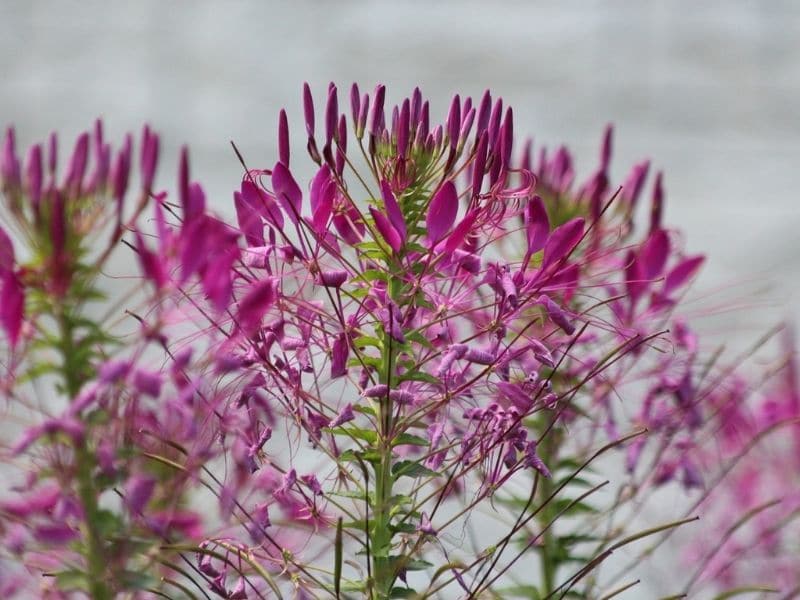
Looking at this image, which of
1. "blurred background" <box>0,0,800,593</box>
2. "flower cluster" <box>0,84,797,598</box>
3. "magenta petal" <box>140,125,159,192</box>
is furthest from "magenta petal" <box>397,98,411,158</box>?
"blurred background" <box>0,0,800,593</box>


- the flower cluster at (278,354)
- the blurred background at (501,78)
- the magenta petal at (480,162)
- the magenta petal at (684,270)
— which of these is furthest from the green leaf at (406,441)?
the blurred background at (501,78)

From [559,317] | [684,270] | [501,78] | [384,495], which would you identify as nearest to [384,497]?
[384,495]

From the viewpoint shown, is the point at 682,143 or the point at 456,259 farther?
the point at 682,143

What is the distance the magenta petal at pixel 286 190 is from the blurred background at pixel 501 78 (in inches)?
57.3

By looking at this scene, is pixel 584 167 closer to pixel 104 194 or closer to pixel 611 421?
pixel 611 421

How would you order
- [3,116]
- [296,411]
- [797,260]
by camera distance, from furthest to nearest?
[797,260] → [3,116] → [296,411]

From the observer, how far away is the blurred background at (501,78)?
2.10 m

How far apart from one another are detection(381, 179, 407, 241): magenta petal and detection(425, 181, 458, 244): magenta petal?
0.01 metres

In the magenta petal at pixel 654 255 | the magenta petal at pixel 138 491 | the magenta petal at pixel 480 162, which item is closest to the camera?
the magenta petal at pixel 138 491

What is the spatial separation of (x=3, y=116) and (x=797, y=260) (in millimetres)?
1321

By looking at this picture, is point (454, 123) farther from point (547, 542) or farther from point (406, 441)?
point (547, 542)

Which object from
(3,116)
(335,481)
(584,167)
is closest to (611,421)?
(335,481)

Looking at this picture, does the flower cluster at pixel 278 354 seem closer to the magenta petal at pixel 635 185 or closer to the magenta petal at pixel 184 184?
the magenta petal at pixel 184 184

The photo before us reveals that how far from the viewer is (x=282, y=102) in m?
2.13
